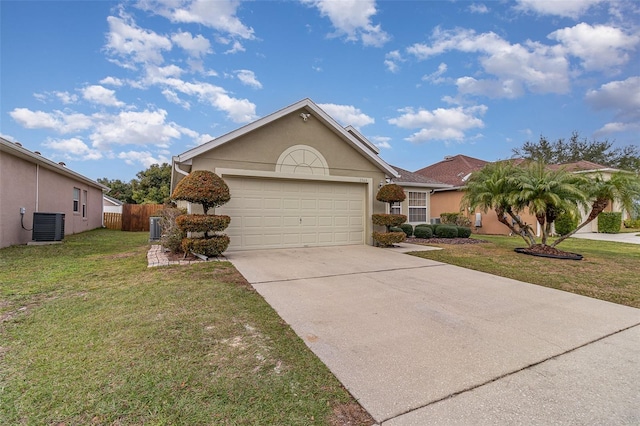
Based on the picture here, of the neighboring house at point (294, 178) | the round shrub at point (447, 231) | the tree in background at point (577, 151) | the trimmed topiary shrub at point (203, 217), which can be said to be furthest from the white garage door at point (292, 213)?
the tree in background at point (577, 151)

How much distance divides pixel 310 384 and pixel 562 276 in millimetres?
7093

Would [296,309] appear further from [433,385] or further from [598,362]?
[598,362]

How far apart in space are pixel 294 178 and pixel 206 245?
12.4 feet

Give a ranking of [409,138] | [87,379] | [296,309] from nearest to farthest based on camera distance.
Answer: [87,379], [296,309], [409,138]

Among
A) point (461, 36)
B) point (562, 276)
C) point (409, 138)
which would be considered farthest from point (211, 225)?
point (409, 138)

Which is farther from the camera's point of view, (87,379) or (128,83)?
(128,83)

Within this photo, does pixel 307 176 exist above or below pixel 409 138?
below

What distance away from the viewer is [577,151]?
3422 cm

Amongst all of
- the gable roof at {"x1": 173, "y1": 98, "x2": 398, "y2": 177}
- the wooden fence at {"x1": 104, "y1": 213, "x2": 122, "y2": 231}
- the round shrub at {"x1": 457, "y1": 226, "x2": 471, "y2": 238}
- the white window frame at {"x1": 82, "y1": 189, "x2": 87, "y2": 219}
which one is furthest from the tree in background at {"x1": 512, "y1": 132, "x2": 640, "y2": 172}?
the white window frame at {"x1": 82, "y1": 189, "x2": 87, "y2": 219}

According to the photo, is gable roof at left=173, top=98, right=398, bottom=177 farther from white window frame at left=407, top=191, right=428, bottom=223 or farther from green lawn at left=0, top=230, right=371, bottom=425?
green lawn at left=0, top=230, right=371, bottom=425

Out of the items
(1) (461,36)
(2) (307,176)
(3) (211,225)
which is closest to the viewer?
(3) (211,225)

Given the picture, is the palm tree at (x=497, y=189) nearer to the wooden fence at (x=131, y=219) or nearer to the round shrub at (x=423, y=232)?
the round shrub at (x=423, y=232)

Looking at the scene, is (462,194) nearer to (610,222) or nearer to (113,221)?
(610,222)

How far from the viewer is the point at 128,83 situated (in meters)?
13.4
